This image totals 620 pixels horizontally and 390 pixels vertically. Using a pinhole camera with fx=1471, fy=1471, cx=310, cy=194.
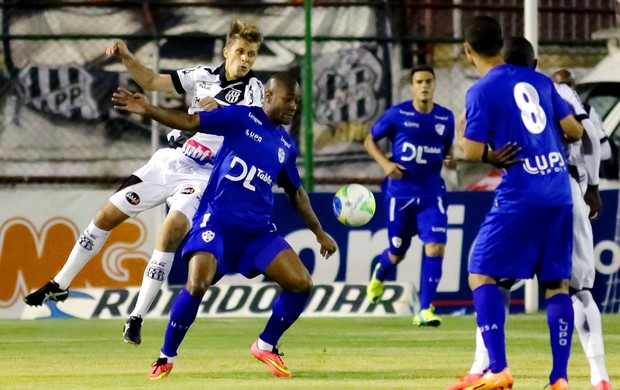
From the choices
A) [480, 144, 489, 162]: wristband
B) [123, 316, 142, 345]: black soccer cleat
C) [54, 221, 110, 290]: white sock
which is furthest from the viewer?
[54, 221, 110, 290]: white sock

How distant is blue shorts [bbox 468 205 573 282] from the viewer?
730 cm

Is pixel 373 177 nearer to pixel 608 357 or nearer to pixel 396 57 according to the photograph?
pixel 396 57

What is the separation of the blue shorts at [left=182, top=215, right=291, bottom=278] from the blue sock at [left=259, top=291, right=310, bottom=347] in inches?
10.4

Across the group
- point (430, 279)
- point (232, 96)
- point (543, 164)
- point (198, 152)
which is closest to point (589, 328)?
point (543, 164)

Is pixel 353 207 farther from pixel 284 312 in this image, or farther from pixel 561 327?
pixel 561 327

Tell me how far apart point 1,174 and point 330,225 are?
11.6 ft

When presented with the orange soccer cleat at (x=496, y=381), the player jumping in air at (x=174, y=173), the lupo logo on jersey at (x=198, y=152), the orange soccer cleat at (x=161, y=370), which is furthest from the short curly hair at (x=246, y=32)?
the orange soccer cleat at (x=496, y=381)

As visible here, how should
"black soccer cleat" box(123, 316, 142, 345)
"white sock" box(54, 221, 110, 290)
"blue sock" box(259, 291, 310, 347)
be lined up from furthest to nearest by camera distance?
"white sock" box(54, 221, 110, 290)
"black soccer cleat" box(123, 316, 142, 345)
"blue sock" box(259, 291, 310, 347)

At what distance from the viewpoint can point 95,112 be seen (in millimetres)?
15773

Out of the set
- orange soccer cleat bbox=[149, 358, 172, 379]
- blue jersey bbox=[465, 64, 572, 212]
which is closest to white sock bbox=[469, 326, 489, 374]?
blue jersey bbox=[465, 64, 572, 212]

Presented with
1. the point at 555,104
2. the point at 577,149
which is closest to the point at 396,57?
the point at 577,149

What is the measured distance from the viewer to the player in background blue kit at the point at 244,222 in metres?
8.58

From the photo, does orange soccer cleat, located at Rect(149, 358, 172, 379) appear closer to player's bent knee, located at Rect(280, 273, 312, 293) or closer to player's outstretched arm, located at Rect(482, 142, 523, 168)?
player's bent knee, located at Rect(280, 273, 312, 293)

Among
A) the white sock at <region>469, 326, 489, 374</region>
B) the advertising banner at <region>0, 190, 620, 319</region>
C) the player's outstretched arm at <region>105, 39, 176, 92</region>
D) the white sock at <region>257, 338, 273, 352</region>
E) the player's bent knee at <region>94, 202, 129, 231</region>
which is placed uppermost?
the player's outstretched arm at <region>105, 39, 176, 92</region>
